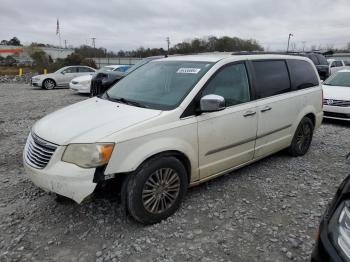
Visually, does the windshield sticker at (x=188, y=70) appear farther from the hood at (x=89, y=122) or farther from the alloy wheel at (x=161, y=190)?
the alloy wheel at (x=161, y=190)

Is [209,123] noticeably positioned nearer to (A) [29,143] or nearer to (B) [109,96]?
(B) [109,96]

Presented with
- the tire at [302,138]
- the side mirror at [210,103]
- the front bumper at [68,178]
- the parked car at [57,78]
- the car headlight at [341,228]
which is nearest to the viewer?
the car headlight at [341,228]

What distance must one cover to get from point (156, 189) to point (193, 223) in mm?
569

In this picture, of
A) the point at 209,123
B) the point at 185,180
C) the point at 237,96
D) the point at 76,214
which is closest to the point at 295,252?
the point at 185,180

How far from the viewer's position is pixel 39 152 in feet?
10.6

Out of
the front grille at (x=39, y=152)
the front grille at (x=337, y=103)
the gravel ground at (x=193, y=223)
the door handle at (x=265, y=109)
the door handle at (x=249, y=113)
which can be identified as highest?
the door handle at (x=265, y=109)

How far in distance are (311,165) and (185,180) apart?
8.81 feet

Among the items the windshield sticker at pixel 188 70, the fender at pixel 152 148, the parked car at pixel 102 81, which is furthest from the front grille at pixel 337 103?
the parked car at pixel 102 81

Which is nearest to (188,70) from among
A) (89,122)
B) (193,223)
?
(89,122)

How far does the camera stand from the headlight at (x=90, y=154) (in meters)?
2.95

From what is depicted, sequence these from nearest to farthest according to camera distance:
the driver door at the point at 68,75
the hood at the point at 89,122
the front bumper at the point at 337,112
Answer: the hood at the point at 89,122 < the front bumper at the point at 337,112 < the driver door at the point at 68,75

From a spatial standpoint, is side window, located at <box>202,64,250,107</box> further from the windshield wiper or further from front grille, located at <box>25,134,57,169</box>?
front grille, located at <box>25,134,57,169</box>

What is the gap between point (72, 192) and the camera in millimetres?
2961

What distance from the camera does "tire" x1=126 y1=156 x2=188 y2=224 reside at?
3141 millimetres
